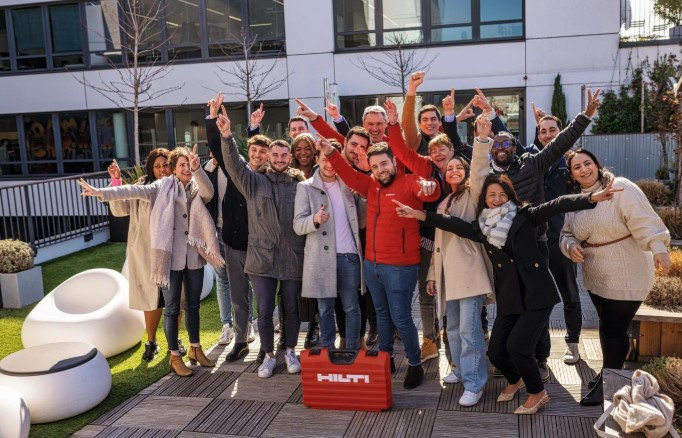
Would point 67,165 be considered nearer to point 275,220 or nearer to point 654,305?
point 275,220

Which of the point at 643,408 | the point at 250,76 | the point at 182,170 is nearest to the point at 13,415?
the point at 182,170

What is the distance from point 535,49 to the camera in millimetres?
14773

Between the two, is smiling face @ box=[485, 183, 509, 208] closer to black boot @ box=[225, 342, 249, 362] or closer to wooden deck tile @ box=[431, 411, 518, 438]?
wooden deck tile @ box=[431, 411, 518, 438]

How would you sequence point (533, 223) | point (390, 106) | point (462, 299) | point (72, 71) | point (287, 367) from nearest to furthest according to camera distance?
point (533, 223) < point (462, 299) < point (390, 106) < point (287, 367) < point (72, 71)

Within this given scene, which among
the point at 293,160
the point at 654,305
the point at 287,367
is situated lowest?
the point at 287,367

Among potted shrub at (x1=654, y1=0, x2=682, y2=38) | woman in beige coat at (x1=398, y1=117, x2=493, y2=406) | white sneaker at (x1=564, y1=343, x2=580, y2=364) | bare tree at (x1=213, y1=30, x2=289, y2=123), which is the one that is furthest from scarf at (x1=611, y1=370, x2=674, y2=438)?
potted shrub at (x1=654, y1=0, x2=682, y2=38)

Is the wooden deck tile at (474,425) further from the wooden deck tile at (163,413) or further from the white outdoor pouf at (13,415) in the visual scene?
the white outdoor pouf at (13,415)

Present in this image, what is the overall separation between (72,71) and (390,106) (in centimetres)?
1505

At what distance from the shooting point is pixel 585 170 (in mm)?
4305

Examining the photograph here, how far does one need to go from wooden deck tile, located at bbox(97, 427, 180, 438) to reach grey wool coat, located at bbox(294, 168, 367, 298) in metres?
1.44

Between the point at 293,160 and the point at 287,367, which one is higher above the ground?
the point at 293,160

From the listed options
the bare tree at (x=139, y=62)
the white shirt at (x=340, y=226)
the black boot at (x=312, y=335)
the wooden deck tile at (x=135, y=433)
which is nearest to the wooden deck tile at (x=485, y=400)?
the white shirt at (x=340, y=226)

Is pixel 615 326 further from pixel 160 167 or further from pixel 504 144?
pixel 160 167

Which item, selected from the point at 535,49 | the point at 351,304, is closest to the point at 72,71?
the point at 535,49
